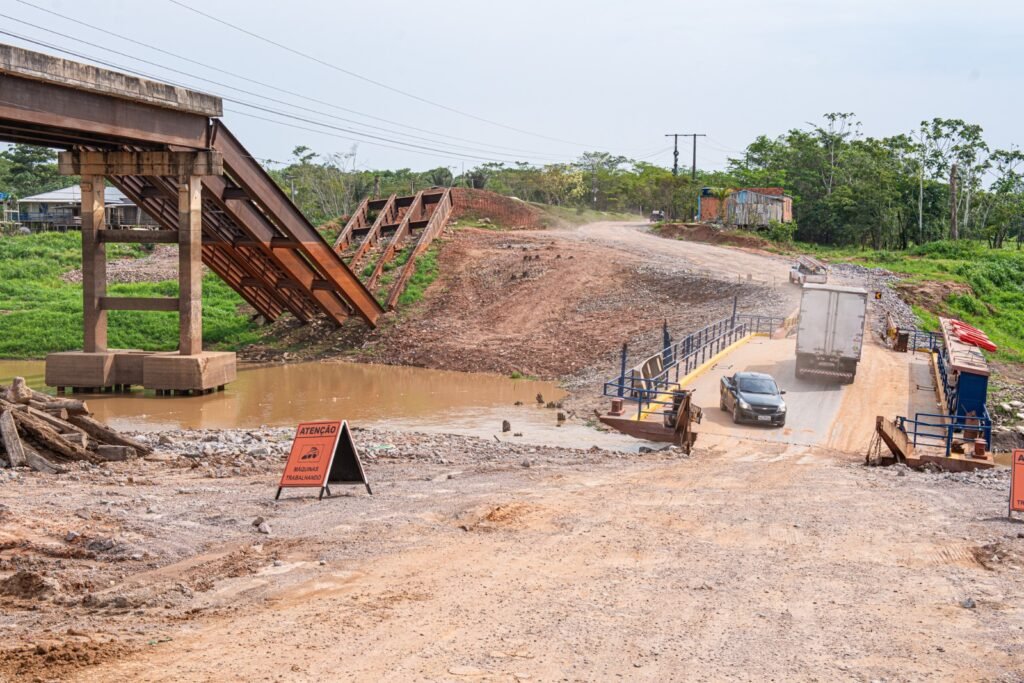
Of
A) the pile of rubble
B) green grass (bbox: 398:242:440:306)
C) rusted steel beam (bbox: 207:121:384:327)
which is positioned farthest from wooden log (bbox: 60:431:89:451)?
the pile of rubble

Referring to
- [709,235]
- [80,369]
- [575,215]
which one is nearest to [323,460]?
[80,369]

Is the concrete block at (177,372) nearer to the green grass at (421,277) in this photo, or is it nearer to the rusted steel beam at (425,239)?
the rusted steel beam at (425,239)

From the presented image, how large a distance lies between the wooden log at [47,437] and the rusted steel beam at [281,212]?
16767 mm

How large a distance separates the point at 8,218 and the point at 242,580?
283 ft

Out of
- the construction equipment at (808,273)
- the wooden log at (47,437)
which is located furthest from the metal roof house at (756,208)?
the wooden log at (47,437)

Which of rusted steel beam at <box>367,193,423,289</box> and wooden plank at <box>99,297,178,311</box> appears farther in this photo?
rusted steel beam at <box>367,193,423,289</box>

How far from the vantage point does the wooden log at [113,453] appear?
62.3 feet

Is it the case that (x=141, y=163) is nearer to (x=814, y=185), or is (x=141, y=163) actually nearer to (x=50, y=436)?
(x=50, y=436)

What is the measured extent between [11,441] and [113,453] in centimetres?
218

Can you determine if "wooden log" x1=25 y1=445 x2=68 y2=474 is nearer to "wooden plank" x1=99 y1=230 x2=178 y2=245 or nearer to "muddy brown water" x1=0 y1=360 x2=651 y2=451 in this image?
"muddy brown water" x1=0 y1=360 x2=651 y2=451

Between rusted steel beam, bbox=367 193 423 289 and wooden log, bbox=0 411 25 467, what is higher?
rusted steel beam, bbox=367 193 423 289

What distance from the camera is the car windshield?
27484mm

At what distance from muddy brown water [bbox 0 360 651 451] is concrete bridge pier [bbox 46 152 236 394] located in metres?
0.72

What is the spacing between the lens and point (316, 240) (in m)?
38.5
